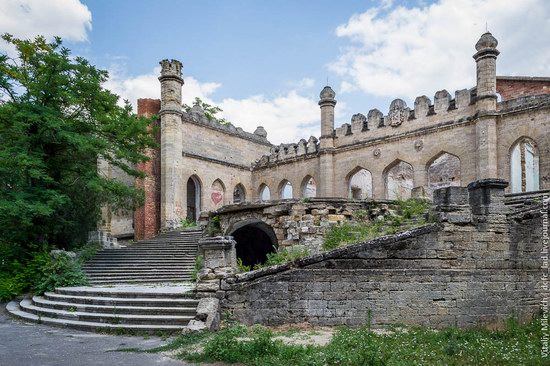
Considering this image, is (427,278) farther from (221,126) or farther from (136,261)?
(221,126)

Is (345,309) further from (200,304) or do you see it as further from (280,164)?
(280,164)

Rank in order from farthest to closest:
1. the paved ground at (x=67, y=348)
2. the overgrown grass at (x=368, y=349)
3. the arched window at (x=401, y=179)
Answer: the arched window at (x=401, y=179), the paved ground at (x=67, y=348), the overgrown grass at (x=368, y=349)

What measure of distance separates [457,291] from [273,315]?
4245 mm

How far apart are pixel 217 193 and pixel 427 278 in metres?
18.7

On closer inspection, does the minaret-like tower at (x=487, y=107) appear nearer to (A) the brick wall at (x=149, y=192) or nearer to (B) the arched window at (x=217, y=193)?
(B) the arched window at (x=217, y=193)

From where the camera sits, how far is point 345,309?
9094 millimetres

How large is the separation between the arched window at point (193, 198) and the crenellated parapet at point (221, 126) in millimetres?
3342

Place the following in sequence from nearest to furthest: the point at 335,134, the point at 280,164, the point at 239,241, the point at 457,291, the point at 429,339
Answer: the point at 429,339, the point at 457,291, the point at 239,241, the point at 335,134, the point at 280,164

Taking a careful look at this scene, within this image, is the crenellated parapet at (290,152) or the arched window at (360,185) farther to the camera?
the arched window at (360,185)

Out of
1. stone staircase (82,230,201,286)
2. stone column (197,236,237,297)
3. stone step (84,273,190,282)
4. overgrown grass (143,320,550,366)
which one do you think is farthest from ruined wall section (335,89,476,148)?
stone column (197,236,237,297)

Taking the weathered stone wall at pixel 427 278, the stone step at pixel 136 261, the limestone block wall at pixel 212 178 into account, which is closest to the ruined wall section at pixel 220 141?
the limestone block wall at pixel 212 178

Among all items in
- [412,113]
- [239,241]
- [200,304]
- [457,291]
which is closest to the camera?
[200,304]

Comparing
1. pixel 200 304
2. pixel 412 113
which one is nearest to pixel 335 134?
pixel 412 113

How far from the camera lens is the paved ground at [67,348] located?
22.2 feet
